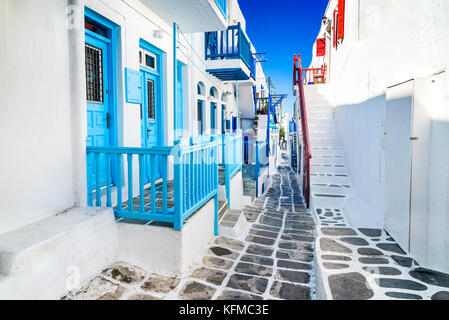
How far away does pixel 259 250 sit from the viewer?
14.1ft

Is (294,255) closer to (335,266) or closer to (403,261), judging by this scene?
(335,266)

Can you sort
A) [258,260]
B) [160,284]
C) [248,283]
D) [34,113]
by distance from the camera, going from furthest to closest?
1. [258,260]
2. [248,283]
3. [160,284]
4. [34,113]

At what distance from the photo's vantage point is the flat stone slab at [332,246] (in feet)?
11.5

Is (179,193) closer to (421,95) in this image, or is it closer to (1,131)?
(1,131)

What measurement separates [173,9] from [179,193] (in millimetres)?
3761

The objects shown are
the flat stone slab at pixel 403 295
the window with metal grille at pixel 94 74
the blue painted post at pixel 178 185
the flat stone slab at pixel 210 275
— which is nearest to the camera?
the flat stone slab at pixel 403 295

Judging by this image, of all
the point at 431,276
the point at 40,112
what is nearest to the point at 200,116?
the point at 40,112

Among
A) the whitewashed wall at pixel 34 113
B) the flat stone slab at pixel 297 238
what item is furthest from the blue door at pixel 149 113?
the flat stone slab at pixel 297 238

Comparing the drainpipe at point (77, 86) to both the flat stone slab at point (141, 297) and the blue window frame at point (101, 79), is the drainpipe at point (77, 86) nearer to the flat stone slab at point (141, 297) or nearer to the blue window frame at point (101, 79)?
the blue window frame at point (101, 79)

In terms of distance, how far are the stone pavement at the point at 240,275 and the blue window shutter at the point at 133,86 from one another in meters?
2.59

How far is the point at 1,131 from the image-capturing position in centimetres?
260

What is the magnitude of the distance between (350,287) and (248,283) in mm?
1119

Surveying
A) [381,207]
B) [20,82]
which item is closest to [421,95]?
[381,207]

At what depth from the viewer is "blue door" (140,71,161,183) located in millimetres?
5434
